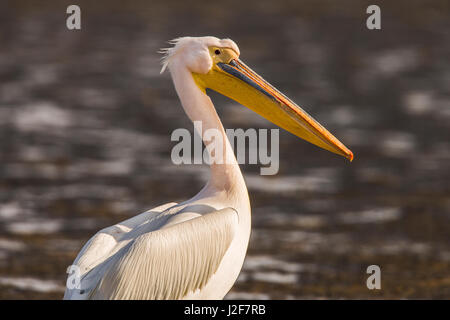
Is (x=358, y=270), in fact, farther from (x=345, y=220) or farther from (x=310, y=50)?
(x=310, y=50)

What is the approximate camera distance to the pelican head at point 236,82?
5594 mm

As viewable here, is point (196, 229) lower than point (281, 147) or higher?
lower

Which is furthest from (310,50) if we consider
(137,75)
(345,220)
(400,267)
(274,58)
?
(400,267)

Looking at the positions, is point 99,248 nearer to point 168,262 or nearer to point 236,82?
point 168,262

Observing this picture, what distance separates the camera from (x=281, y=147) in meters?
11.6

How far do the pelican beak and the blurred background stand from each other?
1725mm

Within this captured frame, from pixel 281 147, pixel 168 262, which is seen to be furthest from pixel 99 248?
pixel 281 147

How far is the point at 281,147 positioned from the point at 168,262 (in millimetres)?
6675

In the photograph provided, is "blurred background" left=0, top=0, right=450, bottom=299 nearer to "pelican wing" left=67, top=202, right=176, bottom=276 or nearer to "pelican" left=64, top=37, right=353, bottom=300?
"pelican" left=64, top=37, right=353, bottom=300

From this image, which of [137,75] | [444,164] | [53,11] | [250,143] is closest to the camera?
[444,164]

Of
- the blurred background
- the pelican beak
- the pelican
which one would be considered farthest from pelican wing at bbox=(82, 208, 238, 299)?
the blurred background

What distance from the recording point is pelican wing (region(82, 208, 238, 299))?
485cm

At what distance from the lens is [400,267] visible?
305 inches
